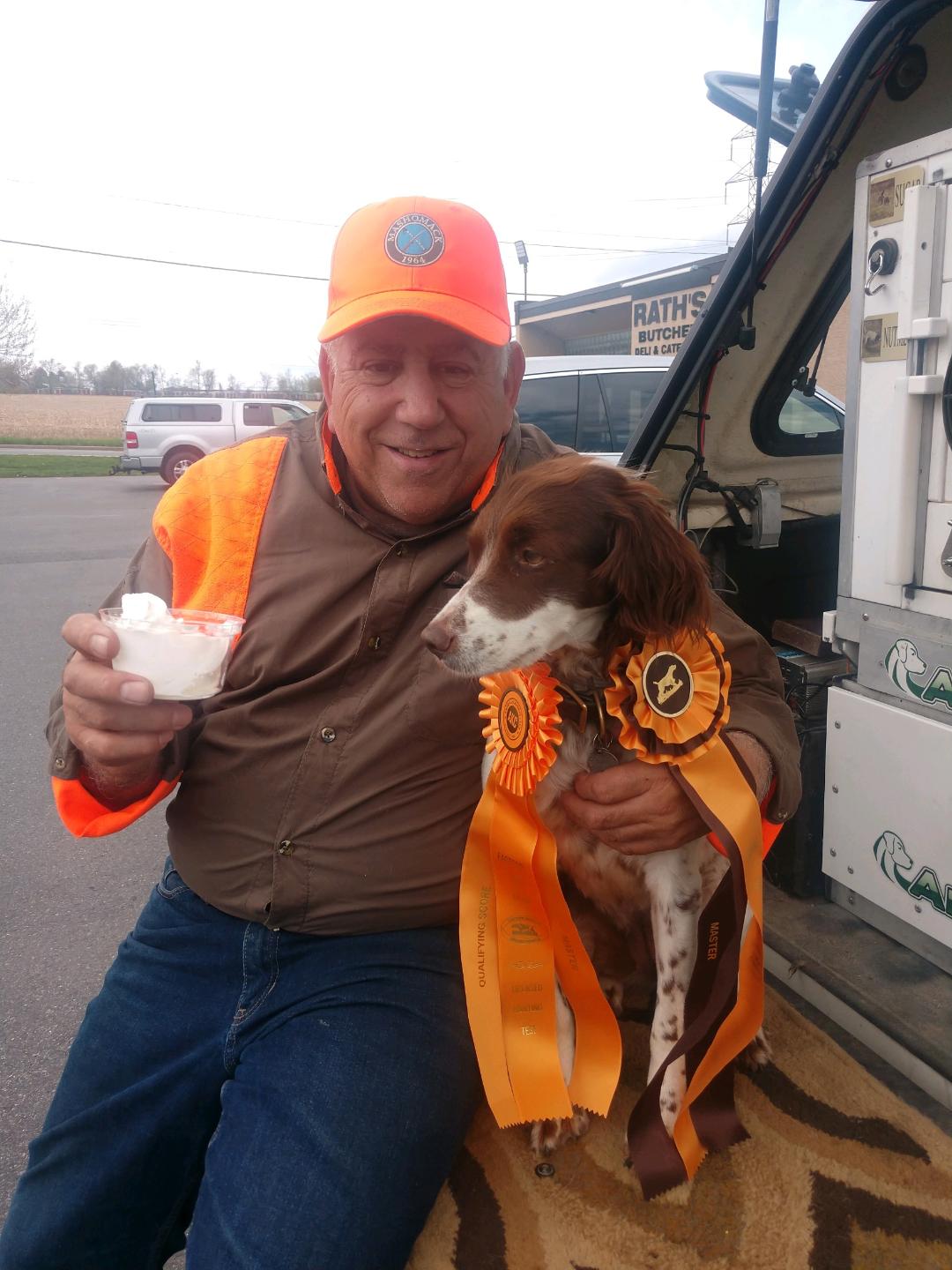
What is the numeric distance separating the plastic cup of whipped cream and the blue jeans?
571 mm

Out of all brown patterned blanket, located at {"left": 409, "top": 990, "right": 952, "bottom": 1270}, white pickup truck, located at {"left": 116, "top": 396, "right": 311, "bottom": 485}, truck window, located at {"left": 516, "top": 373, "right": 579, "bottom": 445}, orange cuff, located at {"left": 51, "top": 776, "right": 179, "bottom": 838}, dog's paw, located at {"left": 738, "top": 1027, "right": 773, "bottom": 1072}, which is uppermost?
white pickup truck, located at {"left": 116, "top": 396, "right": 311, "bottom": 485}

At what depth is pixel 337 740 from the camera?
6.01ft

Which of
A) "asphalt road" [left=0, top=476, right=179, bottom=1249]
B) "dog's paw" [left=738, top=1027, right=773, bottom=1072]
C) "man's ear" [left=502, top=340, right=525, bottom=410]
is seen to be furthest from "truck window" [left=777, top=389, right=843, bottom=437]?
"asphalt road" [left=0, top=476, right=179, bottom=1249]

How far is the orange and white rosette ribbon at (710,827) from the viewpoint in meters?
1.67

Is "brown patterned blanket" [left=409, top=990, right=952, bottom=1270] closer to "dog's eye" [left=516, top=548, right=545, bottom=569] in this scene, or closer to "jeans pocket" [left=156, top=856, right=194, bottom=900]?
"jeans pocket" [left=156, top=856, right=194, bottom=900]

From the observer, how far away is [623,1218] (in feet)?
5.42

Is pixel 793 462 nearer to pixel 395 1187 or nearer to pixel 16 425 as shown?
pixel 395 1187

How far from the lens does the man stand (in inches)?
61.7

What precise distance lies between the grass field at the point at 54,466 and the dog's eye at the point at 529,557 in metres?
23.1

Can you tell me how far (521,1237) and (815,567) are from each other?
271 centimetres

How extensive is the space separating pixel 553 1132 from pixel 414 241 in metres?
1.88

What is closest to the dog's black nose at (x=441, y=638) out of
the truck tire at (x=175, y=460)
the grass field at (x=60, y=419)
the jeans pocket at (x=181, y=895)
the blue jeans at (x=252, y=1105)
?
the blue jeans at (x=252, y=1105)

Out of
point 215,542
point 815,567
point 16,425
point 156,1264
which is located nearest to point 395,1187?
point 156,1264

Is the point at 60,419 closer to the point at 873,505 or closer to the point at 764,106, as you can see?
the point at 764,106
